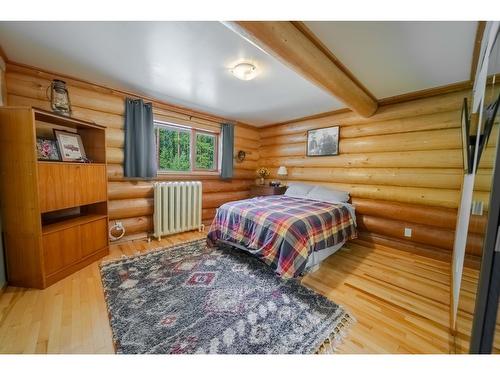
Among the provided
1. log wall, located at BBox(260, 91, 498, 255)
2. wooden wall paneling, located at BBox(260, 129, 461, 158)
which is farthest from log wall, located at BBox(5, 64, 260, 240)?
wooden wall paneling, located at BBox(260, 129, 461, 158)

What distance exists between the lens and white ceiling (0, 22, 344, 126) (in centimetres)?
160

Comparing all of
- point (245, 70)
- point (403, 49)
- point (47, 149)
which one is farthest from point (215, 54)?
point (47, 149)

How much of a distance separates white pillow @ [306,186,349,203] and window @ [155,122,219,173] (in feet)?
6.88

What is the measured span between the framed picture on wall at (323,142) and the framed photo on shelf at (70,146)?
11.8 ft

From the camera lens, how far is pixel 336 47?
1.73m

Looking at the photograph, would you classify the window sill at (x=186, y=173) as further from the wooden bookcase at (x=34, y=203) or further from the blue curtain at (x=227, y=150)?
the wooden bookcase at (x=34, y=203)

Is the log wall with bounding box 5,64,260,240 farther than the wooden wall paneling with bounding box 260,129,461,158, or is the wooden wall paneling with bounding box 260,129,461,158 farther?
A: the wooden wall paneling with bounding box 260,129,461,158

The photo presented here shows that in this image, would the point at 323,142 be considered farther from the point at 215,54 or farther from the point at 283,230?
the point at 215,54

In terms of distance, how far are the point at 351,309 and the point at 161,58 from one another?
9.55ft

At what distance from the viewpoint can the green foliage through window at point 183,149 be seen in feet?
11.6

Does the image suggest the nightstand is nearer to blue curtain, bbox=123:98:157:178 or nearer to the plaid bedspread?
the plaid bedspread
